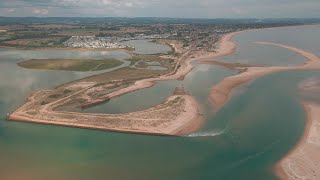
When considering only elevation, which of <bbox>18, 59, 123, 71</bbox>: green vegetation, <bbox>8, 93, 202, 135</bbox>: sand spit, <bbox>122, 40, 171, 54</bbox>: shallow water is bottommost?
<bbox>8, 93, 202, 135</bbox>: sand spit

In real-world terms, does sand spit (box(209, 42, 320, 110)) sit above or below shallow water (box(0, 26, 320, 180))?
above

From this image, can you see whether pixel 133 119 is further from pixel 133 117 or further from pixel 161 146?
pixel 161 146

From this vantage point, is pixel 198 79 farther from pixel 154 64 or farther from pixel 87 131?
pixel 87 131

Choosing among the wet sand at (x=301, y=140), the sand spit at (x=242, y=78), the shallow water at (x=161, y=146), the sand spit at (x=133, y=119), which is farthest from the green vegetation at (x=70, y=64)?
the sand spit at (x=133, y=119)

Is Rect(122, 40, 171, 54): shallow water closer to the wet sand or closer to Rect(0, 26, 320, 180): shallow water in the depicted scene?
the wet sand

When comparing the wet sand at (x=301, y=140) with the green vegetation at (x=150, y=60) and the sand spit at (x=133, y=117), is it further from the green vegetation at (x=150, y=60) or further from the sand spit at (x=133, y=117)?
the green vegetation at (x=150, y=60)

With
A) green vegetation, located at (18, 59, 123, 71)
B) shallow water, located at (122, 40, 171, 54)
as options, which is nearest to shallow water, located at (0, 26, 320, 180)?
green vegetation, located at (18, 59, 123, 71)

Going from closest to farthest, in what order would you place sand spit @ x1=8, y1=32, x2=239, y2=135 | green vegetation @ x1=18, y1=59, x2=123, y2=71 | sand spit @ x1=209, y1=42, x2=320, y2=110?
sand spit @ x1=8, y1=32, x2=239, y2=135 → sand spit @ x1=209, y1=42, x2=320, y2=110 → green vegetation @ x1=18, y1=59, x2=123, y2=71

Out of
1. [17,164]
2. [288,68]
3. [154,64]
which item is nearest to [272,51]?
[288,68]
